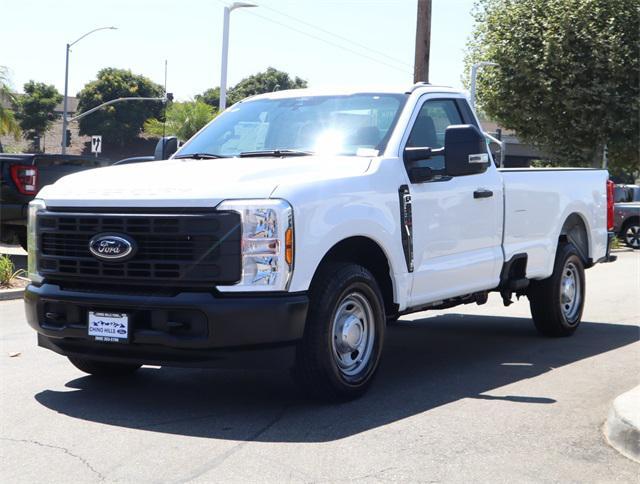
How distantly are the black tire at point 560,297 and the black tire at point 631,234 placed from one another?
19.7 m

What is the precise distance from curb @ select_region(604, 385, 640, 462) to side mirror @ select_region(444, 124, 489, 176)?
83.0 inches

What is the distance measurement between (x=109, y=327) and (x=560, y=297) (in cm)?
505

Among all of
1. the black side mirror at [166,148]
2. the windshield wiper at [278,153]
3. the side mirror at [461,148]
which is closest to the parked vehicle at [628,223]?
the black side mirror at [166,148]

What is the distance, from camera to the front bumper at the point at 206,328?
6230 millimetres

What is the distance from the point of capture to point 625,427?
5973 mm

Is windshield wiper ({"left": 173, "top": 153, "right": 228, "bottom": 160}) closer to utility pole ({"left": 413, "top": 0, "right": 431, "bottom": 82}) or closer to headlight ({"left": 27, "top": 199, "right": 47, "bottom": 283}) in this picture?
headlight ({"left": 27, "top": 199, "right": 47, "bottom": 283})

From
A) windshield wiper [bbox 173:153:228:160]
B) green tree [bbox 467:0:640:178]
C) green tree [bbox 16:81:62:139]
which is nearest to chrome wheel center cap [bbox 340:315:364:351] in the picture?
windshield wiper [bbox 173:153:228:160]

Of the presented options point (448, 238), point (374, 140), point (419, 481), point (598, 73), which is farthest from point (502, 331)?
point (598, 73)

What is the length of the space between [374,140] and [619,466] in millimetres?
3051

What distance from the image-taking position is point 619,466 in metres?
5.63

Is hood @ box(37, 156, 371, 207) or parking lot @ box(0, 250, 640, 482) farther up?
hood @ box(37, 156, 371, 207)

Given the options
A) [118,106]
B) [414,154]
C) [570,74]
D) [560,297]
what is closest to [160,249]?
[414,154]

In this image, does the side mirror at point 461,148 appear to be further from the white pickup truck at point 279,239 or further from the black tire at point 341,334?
the black tire at point 341,334

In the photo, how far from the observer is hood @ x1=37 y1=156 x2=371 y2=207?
20.9 feet
